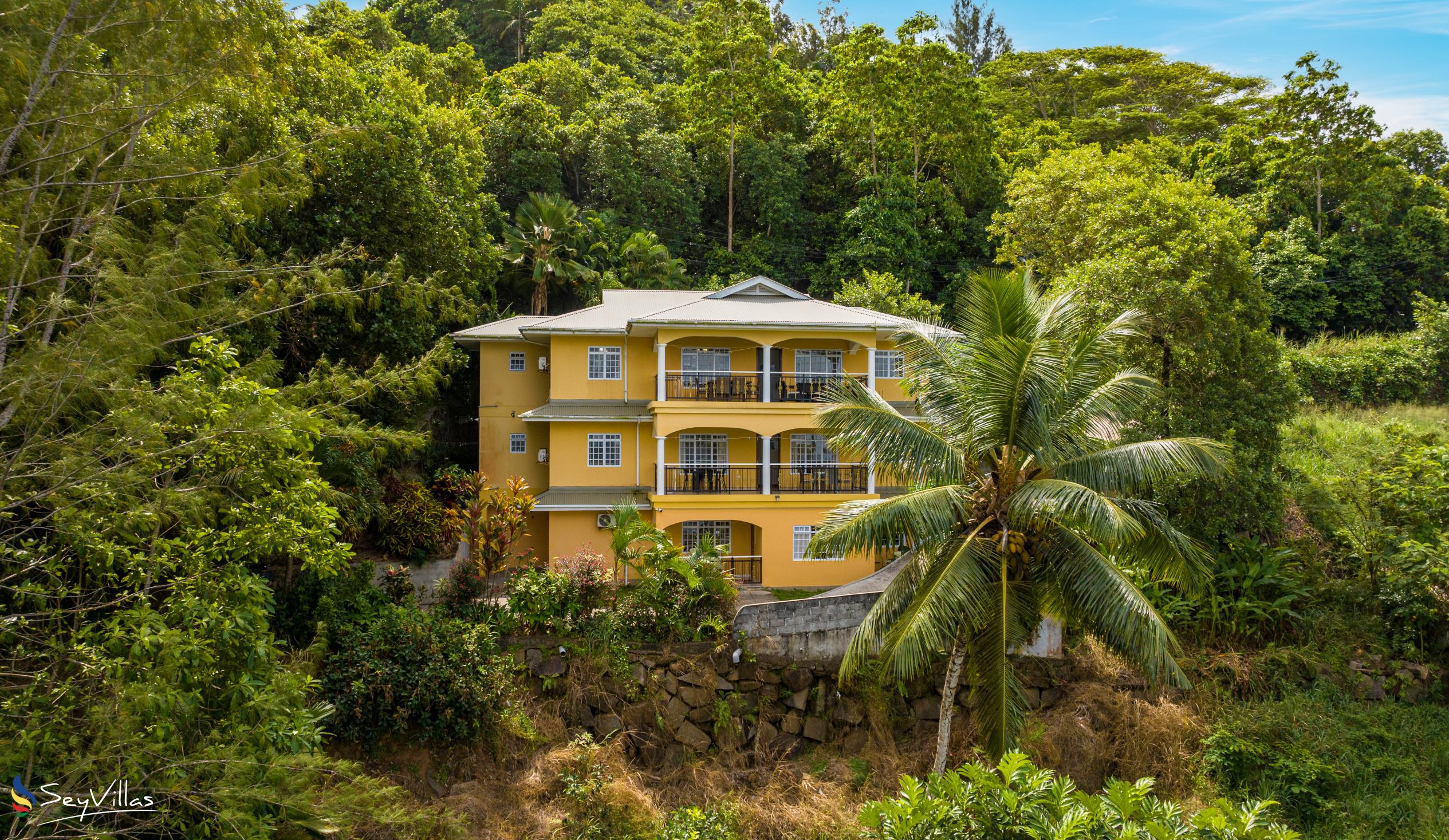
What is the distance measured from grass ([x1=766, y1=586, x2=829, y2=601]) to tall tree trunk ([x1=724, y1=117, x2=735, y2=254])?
1869 cm

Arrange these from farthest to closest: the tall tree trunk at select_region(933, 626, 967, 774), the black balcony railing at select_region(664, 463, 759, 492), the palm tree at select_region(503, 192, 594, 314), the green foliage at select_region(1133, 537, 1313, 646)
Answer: the palm tree at select_region(503, 192, 594, 314)
the black balcony railing at select_region(664, 463, 759, 492)
the green foliage at select_region(1133, 537, 1313, 646)
the tall tree trunk at select_region(933, 626, 967, 774)

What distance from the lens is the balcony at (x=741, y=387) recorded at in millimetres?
19984

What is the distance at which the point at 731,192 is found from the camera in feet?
110

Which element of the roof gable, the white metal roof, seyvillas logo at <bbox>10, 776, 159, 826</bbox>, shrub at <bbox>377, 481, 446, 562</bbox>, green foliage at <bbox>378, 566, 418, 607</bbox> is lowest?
seyvillas logo at <bbox>10, 776, 159, 826</bbox>

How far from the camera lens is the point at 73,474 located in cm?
657

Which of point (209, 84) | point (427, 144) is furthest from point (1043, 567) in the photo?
point (427, 144)

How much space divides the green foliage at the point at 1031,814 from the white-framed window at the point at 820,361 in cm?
1404

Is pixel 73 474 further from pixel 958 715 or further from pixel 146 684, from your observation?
pixel 958 715

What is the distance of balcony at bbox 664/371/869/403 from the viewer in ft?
65.6

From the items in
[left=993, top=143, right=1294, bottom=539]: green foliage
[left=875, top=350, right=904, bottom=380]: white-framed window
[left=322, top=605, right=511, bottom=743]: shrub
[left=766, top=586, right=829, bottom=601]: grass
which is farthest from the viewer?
[left=875, top=350, right=904, bottom=380]: white-framed window

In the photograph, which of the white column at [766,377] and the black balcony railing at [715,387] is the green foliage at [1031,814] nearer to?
the white column at [766,377]

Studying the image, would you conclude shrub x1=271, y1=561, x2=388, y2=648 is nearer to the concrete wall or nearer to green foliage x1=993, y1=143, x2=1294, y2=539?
the concrete wall

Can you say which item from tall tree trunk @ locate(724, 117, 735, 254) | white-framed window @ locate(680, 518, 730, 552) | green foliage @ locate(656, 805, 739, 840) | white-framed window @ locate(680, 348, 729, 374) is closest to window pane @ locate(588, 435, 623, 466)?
white-framed window @ locate(680, 518, 730, 552)

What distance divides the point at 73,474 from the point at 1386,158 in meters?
41.3
